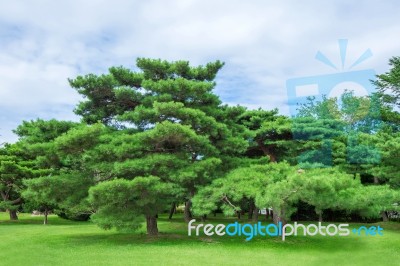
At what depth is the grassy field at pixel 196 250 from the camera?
39.2ft

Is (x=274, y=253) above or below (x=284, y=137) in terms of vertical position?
below

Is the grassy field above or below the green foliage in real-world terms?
below

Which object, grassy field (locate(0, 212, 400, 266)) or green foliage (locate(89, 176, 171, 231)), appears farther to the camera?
green foliage (locate(89, 176, 171, 231))

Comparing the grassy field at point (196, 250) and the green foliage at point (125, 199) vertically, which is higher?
the green foliage at point (125, 199)

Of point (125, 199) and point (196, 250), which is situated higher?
point (125, 199)

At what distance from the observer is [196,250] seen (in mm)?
13750

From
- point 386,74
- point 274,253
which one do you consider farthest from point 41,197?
point 386,74

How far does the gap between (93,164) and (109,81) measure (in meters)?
3.84

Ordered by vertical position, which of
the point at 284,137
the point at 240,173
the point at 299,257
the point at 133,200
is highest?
the point at 284,137

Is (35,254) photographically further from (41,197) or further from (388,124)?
(388,124)

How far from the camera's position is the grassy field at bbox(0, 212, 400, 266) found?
471 inches

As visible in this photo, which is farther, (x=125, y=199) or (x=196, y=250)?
(x=125, y=199)

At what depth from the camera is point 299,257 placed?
13.0m

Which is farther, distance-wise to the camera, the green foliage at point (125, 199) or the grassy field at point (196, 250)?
the green foliage at point (125, 199)
